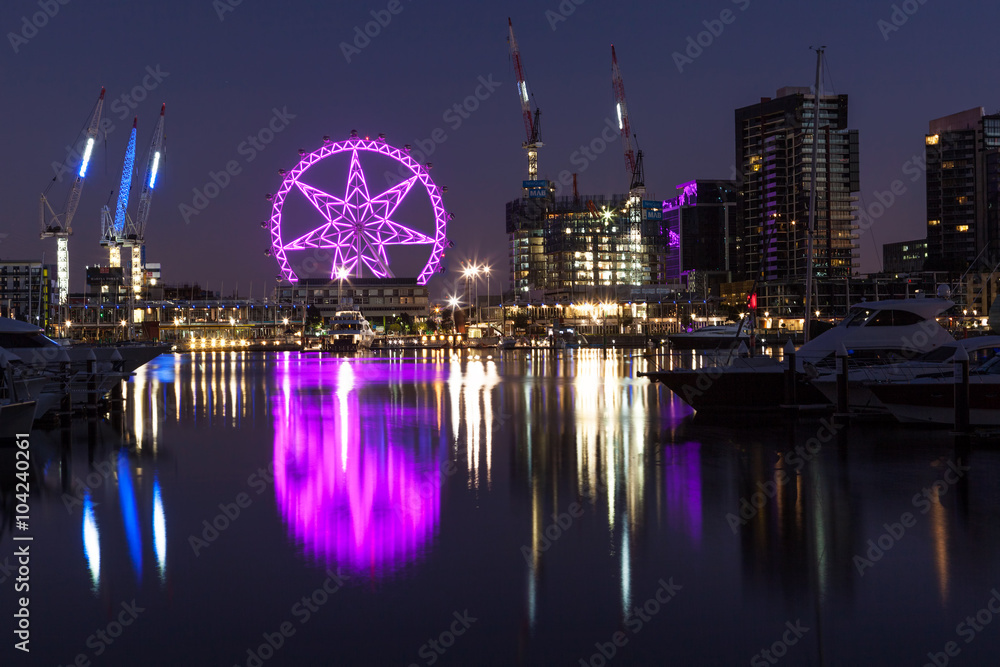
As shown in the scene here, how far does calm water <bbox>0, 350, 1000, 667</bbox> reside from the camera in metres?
9.65

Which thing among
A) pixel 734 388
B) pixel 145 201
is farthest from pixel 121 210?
pixel 734 388

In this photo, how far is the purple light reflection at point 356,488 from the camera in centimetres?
1320

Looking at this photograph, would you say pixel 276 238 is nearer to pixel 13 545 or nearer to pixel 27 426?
pixel 27 426

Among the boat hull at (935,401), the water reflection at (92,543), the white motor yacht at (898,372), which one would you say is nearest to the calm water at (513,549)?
the water reflection at (92,543)

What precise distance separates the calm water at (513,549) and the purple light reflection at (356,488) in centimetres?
9

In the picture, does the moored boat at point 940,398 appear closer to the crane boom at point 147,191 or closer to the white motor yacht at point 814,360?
the white motor yacht at point 814,360

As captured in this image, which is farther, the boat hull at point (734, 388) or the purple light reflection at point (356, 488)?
the boat hull at point (734, 388)

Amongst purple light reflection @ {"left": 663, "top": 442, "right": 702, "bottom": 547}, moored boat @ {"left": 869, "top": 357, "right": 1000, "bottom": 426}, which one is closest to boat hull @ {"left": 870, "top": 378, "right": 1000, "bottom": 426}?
moored boat @ {"left": 869, "top": 357, "right": 1000, "bottom": 426}

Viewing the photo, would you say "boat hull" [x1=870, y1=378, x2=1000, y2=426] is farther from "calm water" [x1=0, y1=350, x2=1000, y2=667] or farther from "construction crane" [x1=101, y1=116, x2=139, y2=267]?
"construction crane" [x1=101, y1=116, x2=139, y2=267]

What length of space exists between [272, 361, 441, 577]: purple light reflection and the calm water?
0.09 m

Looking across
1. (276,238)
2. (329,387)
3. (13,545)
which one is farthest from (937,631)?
(276,238)

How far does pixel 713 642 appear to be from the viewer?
9.59 m

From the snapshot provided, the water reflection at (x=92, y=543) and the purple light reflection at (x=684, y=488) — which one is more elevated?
the water reflection at (x=92, y=543)

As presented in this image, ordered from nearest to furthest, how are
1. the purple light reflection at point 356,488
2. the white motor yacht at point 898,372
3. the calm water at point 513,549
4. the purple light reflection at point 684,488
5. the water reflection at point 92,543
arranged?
the calm water at point 513,549
the water reflection at point 92,543
the purple light reflection at point 356,488
the purple light reflection at point 684,488
the white motor yacht at point 898,372
